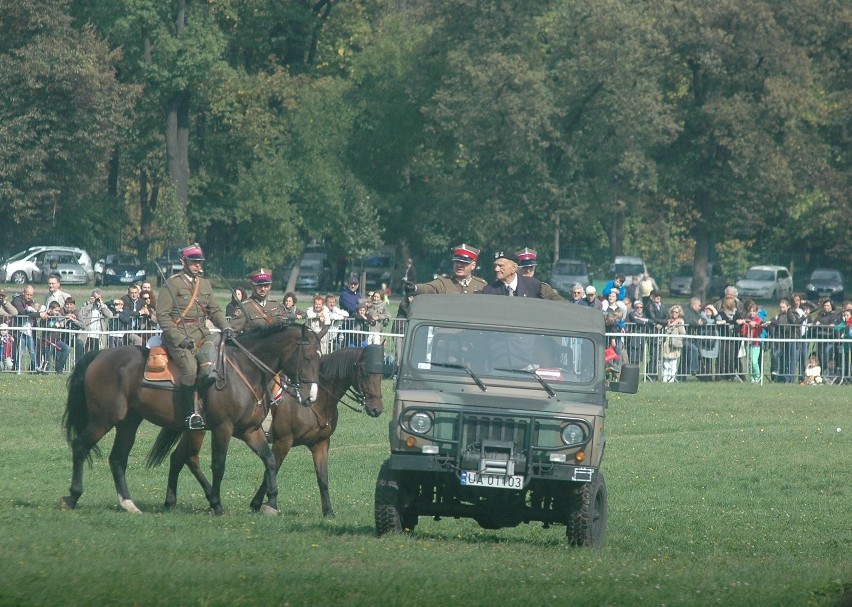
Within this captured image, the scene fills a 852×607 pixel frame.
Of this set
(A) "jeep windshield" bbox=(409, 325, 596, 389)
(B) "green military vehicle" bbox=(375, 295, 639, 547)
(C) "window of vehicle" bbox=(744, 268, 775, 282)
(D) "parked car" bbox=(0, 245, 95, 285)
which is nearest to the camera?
(B) "green military vehicle" bbox=(375, 295, 639, 547)

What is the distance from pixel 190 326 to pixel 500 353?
4336 millimetres

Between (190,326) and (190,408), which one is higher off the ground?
(190,326)

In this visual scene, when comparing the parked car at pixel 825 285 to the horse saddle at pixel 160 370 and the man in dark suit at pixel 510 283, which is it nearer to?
the man in dark suit at pixel 510 283

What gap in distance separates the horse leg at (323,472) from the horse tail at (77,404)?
7.93ft

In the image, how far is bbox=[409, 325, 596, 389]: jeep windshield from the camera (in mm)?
13195

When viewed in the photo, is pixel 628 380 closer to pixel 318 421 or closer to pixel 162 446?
pixel 318 421

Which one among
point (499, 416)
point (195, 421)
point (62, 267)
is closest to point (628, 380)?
point (499, 416)

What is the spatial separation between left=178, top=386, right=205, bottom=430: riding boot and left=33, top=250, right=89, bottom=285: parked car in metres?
51.4

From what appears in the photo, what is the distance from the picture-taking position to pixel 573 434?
41.4ft

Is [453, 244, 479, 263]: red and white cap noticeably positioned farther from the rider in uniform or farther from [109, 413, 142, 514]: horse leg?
[109, 413, 142, 514]: horse leg

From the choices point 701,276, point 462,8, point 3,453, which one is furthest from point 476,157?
point 3,453

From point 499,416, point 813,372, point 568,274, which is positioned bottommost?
point 499,416

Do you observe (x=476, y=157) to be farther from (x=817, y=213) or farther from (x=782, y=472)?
(x=782, y=472)

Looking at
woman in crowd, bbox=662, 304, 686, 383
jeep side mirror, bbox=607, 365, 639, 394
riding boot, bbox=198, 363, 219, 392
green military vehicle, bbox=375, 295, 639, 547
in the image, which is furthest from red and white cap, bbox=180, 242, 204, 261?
woman in crowd, bbox=662, 304, 686, 383
